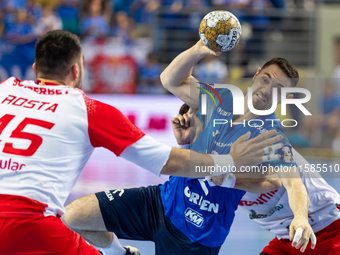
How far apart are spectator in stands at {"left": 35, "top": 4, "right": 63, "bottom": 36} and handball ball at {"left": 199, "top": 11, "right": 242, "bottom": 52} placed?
391 inches

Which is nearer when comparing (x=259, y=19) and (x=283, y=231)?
(x=283, y=231)

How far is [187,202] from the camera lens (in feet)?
12.1

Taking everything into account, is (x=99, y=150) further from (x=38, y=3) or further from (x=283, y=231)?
(x=283, y=231)

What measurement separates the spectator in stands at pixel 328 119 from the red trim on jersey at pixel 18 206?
26.9 ft

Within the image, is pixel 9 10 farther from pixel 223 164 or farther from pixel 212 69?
pixel 223 164

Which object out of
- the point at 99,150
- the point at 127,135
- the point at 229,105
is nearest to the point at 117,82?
the point at 99,150

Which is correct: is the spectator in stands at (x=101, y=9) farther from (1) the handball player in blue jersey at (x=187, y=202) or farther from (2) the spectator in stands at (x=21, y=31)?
(1) the handball player in blue jersey at (x=187, y=202)

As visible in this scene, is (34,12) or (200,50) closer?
(200,50)

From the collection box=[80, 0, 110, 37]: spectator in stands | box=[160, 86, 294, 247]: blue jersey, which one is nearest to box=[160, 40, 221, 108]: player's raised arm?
box=[160, 86, 294, 247]: blue jersey

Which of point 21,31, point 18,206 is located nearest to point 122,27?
point 21,31

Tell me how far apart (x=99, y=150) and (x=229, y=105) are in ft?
24.2

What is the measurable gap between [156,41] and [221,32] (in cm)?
927

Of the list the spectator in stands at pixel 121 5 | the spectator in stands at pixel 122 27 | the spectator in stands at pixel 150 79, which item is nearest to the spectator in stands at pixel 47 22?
the spectator in stands at pixel 122 27

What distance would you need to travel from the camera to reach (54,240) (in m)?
2.81
